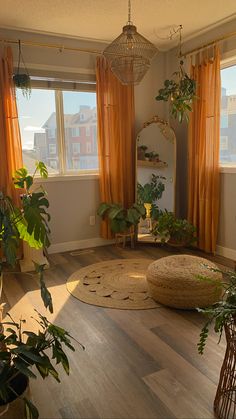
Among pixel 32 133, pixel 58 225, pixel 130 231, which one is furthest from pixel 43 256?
pixel 32 133

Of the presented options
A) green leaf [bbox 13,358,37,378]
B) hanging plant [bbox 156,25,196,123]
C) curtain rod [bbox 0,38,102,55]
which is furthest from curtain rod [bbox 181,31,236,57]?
green leaf [bbox 13,358,37,378]

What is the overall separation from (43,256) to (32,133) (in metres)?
1.45

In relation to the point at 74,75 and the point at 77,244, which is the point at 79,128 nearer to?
the point at 74,75

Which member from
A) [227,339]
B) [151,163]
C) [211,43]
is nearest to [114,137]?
[151,163]

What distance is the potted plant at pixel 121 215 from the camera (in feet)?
13.1

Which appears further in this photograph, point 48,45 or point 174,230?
point 174,230

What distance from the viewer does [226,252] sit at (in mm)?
3738

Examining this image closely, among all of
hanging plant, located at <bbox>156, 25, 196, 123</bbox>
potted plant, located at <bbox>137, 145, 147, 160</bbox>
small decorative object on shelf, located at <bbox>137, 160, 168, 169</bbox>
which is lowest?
small decorative object on shelf, located at <bbox>137, 160, 168, 169</bbox>

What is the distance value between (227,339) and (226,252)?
2418 mm

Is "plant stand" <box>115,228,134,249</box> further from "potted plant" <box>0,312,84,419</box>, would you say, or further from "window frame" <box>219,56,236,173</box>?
"potted plant" <box>0,312,84,419</box>

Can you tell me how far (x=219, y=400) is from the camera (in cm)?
156

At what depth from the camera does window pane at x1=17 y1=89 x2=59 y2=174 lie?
3.79 m

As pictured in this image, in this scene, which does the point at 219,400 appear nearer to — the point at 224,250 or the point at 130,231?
the point at 224,250

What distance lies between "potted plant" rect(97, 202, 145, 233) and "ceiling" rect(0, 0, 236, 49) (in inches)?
78.9
